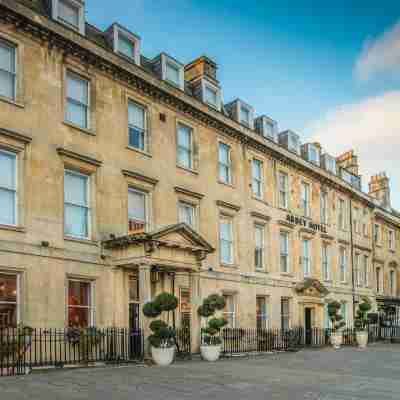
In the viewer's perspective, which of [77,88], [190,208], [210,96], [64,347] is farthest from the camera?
[210,96]

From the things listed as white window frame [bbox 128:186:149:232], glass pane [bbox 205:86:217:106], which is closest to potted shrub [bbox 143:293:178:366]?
white window frame [bbox 128:186:149:232]

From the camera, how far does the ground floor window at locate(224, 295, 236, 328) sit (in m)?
23.1

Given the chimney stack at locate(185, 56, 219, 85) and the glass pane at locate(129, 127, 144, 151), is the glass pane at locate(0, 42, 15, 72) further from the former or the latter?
the chimney stack at locate(185, 56, 219, 85)

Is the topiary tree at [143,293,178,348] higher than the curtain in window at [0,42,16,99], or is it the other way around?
the curtain in window at [0,42,16,99]

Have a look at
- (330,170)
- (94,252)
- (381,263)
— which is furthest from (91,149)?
(381,263)

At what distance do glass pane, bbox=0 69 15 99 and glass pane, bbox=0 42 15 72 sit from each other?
0.58ft

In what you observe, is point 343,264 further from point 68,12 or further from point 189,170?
point 68,12

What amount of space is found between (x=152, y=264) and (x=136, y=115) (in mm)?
6137

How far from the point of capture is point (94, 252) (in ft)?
55.7

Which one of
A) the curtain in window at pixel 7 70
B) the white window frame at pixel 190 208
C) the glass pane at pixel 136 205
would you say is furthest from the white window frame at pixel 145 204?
the curtain in window at pixel 7 70

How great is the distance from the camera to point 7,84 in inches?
607

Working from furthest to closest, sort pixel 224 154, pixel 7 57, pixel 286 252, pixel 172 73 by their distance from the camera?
pixel 286 252
pixel 224 154
pixel 172 73
pixel 7 57

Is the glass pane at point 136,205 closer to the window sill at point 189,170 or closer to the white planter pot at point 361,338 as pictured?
the window sill at point 189,170

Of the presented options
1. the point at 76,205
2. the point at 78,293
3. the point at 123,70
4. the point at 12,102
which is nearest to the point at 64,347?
the point at 78,293
